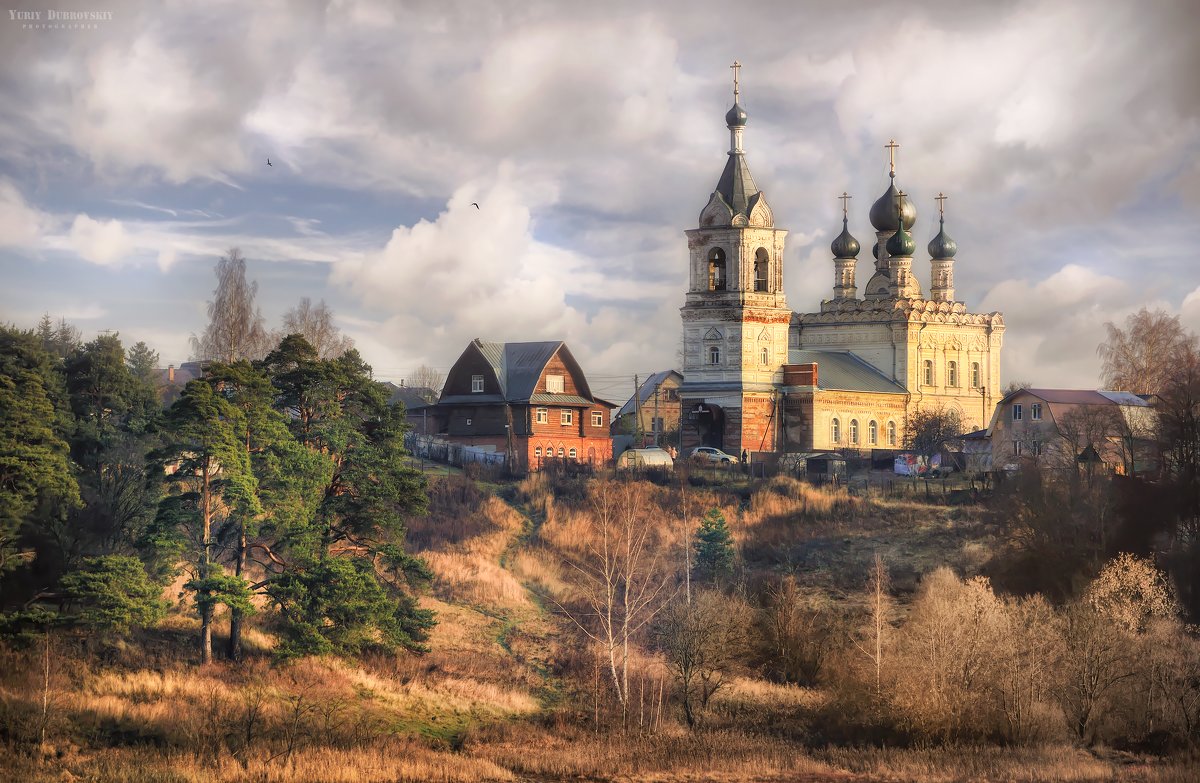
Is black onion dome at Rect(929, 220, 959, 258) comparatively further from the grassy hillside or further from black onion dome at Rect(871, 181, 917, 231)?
the grassy hillside

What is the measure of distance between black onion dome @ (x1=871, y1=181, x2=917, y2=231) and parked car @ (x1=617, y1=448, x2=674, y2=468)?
874 inches

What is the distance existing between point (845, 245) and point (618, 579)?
37.5 m

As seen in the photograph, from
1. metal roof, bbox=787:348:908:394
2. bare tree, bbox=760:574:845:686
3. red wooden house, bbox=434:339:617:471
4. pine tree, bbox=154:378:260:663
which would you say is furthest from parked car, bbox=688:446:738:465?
pine tree, bbox=154:378:260:663

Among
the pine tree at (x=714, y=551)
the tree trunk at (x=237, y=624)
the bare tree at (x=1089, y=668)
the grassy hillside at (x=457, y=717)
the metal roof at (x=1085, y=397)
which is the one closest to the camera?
the grassy hillside at (x=457, y=717)

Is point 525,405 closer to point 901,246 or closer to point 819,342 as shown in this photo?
point 819,342

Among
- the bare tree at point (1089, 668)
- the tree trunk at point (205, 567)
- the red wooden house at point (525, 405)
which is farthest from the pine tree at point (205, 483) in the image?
the red wooden house at point (525, 405)

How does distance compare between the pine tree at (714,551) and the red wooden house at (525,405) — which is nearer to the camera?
the pine tree at (714,551)

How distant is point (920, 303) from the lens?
64188mm

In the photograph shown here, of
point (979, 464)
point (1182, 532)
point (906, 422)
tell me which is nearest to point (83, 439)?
point (1182, 532)

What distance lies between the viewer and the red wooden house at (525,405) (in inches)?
2095

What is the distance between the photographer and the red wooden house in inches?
2095

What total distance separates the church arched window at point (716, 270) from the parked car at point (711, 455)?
6.99 metres

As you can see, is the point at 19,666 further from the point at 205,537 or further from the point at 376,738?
the point at 376,738

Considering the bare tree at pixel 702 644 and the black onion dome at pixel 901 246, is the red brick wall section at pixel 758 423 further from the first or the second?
the bare tree at pixel 702 644
